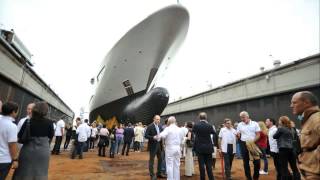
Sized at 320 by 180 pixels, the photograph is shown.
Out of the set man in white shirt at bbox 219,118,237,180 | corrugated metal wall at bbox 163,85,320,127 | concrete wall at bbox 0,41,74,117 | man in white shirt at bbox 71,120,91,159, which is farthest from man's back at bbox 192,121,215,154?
concrete wall at bbox 0,41,74,117

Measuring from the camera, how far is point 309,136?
5.58 feet

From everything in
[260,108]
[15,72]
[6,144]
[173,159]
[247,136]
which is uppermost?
[15,72]

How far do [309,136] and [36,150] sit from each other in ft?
9.29

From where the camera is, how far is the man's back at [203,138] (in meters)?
4.41

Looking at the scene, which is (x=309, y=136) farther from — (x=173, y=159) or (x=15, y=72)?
(x=15, y=72)

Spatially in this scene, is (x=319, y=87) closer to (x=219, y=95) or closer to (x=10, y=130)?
(x=219, y=95)

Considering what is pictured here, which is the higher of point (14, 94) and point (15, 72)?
point (15, 72)

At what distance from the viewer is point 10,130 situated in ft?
8.05

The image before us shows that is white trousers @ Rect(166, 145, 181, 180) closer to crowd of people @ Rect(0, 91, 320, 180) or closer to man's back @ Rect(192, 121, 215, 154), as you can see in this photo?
crowd of people @ Rect(0, 91, 320, 180)

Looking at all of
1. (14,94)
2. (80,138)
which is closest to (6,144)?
(80,138)

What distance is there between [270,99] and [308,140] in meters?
11.6

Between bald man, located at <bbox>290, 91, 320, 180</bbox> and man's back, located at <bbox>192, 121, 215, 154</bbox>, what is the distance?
271 centimetres

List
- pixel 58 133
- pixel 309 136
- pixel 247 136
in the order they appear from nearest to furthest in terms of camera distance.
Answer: pixel 309 136, pixel 247 136, pixel 58 133

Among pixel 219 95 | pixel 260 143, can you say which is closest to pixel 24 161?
pixel 260 143
